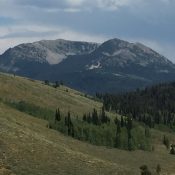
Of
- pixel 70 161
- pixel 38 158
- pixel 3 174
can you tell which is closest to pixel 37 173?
pixel 3 174

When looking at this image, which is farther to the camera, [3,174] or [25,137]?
[25,137]

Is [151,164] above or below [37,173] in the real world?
below

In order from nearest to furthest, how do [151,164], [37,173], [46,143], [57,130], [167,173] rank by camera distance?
[37,173], [46,143], [167,173], [151,164], [57,130]

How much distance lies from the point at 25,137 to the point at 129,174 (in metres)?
24.0

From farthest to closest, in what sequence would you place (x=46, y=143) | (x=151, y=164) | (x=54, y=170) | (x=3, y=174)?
(x=151, y=164), (x=46, y=143), (x=54, y=170), (x=3, y=174)

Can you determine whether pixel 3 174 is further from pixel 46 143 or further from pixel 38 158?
pixel 46 143

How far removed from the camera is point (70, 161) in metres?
106

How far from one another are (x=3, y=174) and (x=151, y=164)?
294 ft

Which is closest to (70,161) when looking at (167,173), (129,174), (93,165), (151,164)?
(93,165)

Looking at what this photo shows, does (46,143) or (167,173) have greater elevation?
(46,143)

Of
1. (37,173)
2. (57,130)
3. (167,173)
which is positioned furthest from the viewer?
(57,130)

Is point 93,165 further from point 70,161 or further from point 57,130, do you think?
point 57,130

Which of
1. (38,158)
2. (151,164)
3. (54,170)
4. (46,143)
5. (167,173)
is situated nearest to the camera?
(54,170)

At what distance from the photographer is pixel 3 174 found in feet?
251
